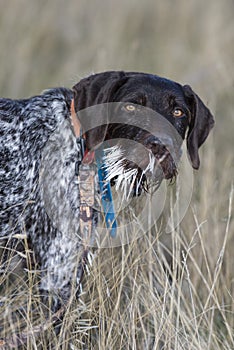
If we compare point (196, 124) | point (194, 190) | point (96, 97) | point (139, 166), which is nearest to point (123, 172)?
point (139, 166)

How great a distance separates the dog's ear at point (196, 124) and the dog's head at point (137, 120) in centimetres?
9

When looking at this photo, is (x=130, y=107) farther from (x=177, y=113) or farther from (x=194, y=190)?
(x=194, y=190)

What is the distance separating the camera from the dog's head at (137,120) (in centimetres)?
385

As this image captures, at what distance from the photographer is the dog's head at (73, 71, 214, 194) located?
12.6 feet

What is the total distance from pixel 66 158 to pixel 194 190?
1649 millimetres

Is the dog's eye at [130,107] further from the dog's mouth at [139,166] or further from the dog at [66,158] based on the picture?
the dog's mouth at [139,166]

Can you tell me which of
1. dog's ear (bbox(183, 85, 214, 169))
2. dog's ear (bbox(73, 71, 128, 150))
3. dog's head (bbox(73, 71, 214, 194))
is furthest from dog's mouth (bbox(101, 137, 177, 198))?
dog's ear (bbox(183, 85, 214, 169))

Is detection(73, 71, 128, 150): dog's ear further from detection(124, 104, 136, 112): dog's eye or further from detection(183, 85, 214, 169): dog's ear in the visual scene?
detection(183, 85, 214, 169): dog's ear

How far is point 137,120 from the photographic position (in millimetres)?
3943

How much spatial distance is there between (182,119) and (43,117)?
0.71m

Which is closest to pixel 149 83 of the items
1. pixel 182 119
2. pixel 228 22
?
pixel 182 119

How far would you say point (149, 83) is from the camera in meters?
4.10

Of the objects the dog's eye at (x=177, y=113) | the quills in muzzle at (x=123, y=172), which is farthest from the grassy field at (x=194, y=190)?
the dog's eye at (x=177, y=113)

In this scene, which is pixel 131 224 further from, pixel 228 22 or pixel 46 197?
pixel 228 22
